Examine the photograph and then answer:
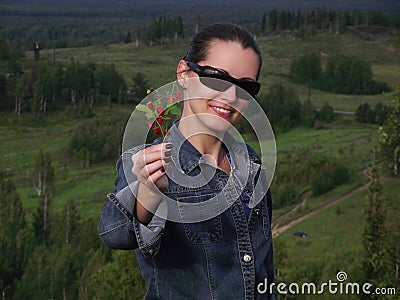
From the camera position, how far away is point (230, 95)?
6.24 ft

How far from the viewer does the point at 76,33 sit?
130 metres

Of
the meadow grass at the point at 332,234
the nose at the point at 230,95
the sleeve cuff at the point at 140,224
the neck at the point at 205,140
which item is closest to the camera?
the sleeve cuff at the point at 140,224

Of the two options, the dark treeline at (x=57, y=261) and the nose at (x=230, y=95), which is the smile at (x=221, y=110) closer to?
the nose at (x=230, y=95)

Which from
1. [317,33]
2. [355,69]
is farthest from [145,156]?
[317,33]

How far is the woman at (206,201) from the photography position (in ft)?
6.09

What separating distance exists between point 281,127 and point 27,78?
25.0 metres

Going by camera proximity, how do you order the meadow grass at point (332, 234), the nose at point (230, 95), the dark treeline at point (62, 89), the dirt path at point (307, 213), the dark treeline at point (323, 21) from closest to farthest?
the nose at point (230, 95)
the meadow grass at point (332, 234)
the dirt path at point (307, 213)
the dark treeline at point (62, 89)
the dark treeline at point (323, 21)

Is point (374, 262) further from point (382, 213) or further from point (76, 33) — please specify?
point (76, 33)

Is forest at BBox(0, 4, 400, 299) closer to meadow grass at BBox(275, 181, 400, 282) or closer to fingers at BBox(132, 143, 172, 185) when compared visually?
meadow grass at BBox(275, 181, 400, 282)

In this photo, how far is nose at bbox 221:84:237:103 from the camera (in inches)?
74.6

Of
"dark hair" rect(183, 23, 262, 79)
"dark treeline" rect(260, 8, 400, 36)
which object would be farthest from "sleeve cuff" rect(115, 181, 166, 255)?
"dark treeline" rect(260, 8, 400, 36)

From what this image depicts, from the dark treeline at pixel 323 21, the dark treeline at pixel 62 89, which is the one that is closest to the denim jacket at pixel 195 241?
the dark treeline at pixel 62 89

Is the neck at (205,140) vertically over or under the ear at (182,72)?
under

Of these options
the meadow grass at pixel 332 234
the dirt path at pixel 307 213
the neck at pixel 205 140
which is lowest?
the dirt path at pixel 307 213
